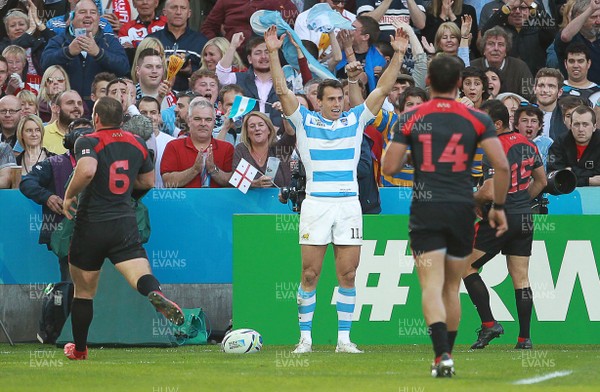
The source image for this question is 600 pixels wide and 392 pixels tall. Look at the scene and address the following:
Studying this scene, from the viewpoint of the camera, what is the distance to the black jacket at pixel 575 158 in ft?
45.3

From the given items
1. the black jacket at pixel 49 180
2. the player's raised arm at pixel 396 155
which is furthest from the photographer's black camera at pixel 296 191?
the player's raised arm at pixel 396 155

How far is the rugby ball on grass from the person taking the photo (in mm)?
11517

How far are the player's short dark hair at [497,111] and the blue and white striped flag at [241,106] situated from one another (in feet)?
11.2

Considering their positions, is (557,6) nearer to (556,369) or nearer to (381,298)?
(381,298)

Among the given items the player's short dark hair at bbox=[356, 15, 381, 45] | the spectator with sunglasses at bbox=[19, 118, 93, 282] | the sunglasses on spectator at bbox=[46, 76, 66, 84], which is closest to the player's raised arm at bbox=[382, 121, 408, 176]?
the spectator with sunglasses at bbox=[19, 118, 93, 282]

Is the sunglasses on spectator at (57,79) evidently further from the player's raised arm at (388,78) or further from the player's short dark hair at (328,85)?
the player's raised arm at (388,78)

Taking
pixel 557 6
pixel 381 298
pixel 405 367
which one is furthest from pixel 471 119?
pixel 557 6

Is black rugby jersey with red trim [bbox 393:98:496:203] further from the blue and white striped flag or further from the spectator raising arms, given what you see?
the blue and white striped flag

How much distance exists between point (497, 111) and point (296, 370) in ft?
11.9

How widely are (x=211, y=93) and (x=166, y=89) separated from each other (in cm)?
59

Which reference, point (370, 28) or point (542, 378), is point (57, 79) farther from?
point (542, 378)

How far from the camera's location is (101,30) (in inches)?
638

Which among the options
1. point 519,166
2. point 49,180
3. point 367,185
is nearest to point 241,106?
point 367,185

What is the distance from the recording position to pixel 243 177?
1345cm
